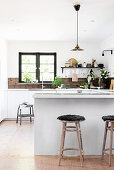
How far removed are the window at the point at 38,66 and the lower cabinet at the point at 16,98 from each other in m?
0.56

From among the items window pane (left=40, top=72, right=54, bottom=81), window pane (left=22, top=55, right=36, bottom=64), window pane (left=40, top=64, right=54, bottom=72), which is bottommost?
window pane (left=40, top=72, right=54, bottom=81)

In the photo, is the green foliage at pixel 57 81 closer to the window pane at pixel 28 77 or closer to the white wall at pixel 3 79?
the window pane at pixel 28 77

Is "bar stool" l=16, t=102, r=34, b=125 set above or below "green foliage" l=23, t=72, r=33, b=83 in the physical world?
below

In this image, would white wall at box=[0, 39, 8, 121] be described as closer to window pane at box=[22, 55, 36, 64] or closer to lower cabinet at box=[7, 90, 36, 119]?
lower cabinet at box=[7, 90, 36, 119]

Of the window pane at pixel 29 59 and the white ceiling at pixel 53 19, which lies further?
the window pane at pixel 29 59

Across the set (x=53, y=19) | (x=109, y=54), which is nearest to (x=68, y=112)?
(x=53, y=19)

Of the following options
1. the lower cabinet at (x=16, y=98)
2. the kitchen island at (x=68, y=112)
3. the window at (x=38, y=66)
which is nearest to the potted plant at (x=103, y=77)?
the window at (x=38, y=66)

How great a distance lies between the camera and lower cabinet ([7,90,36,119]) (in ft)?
25.2

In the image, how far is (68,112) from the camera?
4012mm

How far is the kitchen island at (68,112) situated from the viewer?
3.98m

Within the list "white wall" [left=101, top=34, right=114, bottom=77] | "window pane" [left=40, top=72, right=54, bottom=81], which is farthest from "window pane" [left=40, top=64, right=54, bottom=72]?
"white wall" [left=101, top=34, right=114, bottom=77]

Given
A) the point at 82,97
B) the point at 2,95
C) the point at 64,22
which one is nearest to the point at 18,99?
the point at 2,95

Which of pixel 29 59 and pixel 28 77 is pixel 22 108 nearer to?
pixel 28 77

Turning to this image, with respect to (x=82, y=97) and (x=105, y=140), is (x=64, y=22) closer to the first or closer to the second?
(x=82, y=97)
